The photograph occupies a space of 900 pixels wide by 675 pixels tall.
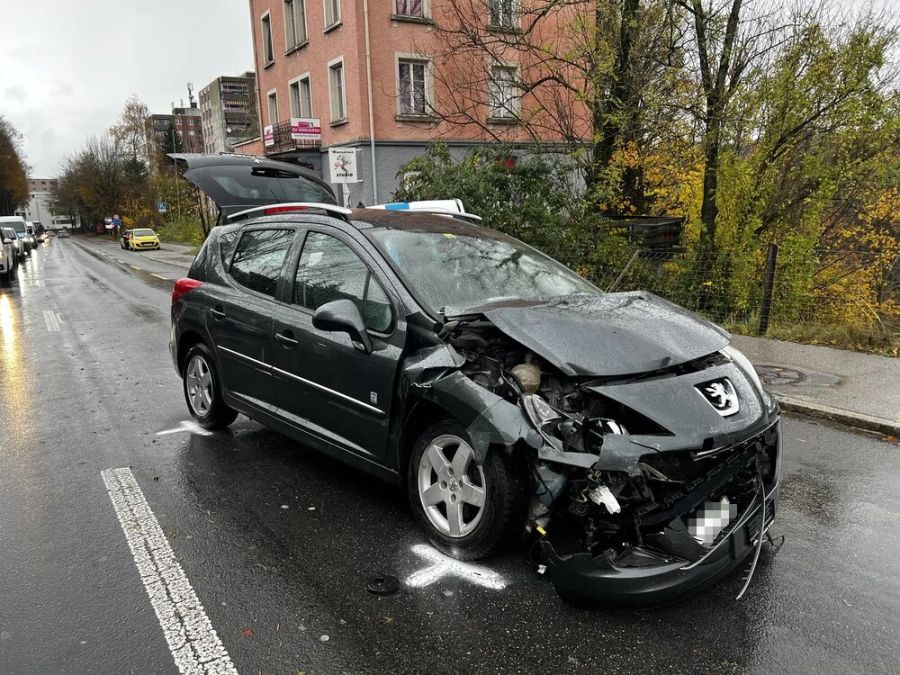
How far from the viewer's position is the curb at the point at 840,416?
5.19 m

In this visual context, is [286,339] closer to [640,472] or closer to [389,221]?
[389,221]

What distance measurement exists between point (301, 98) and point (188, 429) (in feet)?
83.2

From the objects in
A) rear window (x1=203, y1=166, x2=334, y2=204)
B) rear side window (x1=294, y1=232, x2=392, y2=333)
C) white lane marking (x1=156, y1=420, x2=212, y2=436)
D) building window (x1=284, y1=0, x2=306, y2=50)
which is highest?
building window (x1=284, y1=0, x2=306, y2=50)

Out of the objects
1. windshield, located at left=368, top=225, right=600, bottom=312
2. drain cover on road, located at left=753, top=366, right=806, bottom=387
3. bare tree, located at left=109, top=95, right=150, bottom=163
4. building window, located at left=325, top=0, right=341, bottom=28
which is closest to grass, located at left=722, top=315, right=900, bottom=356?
drain cover on road, located at left=753, top=366, right=806, bottom=387

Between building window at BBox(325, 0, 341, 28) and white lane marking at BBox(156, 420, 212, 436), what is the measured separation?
2177cm

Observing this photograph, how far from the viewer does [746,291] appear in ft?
32.3

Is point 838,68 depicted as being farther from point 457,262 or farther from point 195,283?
point 195,283

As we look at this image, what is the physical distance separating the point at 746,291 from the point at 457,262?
7391mm

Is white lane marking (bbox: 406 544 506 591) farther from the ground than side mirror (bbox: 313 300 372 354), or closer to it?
closer to it

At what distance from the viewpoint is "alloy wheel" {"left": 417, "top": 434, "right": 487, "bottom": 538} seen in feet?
10.2

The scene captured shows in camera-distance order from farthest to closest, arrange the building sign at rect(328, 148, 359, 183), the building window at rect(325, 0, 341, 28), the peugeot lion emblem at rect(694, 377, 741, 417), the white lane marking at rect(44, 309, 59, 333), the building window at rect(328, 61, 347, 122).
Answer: the building window at rect(328, 61, 347, 122)
the building window at rect(325, 0, 341, 28)
the building sign at rect(328, 148, 359, 183)
the white lane marking at rect(44, 309, 59, 333)
the peugeot lion emblem at rect(694, 377, 741, 417)

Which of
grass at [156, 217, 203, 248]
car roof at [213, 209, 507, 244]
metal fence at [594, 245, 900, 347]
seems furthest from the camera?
grass at [156, 217, 203, 248]

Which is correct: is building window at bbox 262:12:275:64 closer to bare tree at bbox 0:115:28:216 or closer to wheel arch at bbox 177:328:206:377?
wheel arch at bbox 177:328:206:377

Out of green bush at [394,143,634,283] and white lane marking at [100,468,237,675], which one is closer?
white lane marking at [100,468,237,675]
